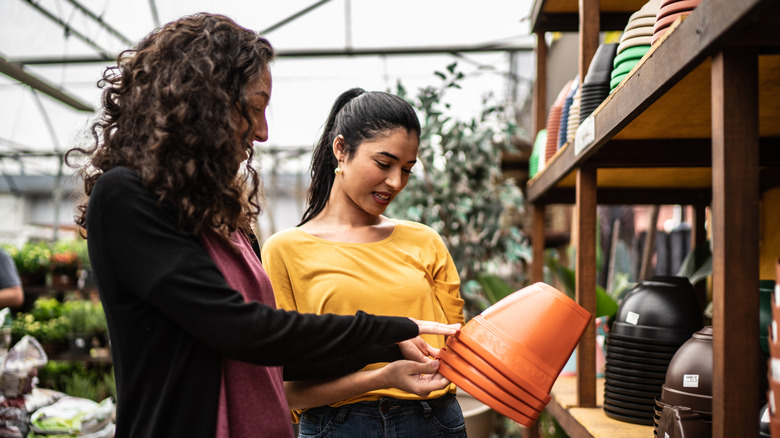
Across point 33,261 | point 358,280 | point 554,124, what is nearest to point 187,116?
point 358,280

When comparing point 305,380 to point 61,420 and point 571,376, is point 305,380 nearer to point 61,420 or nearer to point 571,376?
point 571,376

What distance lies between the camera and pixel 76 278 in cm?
450

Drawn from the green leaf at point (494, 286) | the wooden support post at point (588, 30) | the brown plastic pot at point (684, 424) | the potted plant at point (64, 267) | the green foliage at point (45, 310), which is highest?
the wooden support post at point (588, 30)

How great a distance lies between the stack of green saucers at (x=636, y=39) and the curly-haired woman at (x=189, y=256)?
725 millimetres

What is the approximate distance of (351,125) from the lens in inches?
50.8

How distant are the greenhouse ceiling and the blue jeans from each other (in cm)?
288

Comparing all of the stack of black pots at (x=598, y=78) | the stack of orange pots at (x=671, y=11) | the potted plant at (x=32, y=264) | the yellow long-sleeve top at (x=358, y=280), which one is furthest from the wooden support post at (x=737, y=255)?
the potted plant at (x=32, y=264)

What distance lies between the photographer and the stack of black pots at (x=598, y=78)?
140cm

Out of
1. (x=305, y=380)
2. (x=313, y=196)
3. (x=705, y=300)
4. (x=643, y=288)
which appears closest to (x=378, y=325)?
(x=305, y=380)

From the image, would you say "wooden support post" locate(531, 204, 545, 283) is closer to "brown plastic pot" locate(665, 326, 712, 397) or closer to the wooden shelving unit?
the wooden shelving unit

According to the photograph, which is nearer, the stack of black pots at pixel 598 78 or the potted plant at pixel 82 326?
the stack of black pots at pixel 598 78

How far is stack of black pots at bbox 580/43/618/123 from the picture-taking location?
140 centimetres

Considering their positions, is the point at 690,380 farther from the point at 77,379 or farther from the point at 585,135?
the point at 77,379

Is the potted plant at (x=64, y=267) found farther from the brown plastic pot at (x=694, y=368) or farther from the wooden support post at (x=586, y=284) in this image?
the brown plastic pot at (x=694, y=368)
